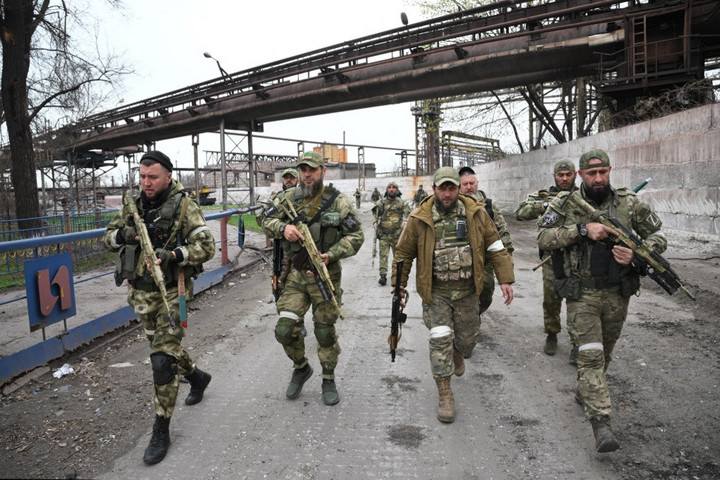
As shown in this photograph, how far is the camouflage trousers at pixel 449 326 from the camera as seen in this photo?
11.3 ft

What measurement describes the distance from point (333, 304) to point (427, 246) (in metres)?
0.88

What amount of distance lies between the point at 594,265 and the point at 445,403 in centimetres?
144

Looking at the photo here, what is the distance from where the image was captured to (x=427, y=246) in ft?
11.6

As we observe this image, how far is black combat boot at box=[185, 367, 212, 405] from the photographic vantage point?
3.64 m

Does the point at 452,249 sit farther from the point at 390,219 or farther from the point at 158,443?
the point at 390,219

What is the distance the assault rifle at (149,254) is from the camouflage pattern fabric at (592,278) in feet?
8.99

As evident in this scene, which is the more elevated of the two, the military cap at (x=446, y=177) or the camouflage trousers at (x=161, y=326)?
the military cap at (x=446, y=177)

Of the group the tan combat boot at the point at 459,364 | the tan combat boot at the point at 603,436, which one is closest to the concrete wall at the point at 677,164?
the tan combat boot at the point at 459,364

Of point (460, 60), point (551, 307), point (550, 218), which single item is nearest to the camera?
point (550, 218)

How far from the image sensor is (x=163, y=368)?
10.2ft

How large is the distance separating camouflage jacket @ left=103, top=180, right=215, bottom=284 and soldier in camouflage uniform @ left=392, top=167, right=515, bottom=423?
4.91 ft

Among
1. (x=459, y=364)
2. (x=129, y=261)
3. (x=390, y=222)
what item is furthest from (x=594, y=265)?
(x=390, y=222)

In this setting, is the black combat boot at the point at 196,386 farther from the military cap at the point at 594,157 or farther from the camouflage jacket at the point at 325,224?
the military cap at the point at 594,157

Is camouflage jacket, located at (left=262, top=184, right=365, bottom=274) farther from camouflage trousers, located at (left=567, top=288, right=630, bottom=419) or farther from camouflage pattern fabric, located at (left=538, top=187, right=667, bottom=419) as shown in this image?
camouflage trousers, located at (left=567, top=288, right=630, bottom=419)
